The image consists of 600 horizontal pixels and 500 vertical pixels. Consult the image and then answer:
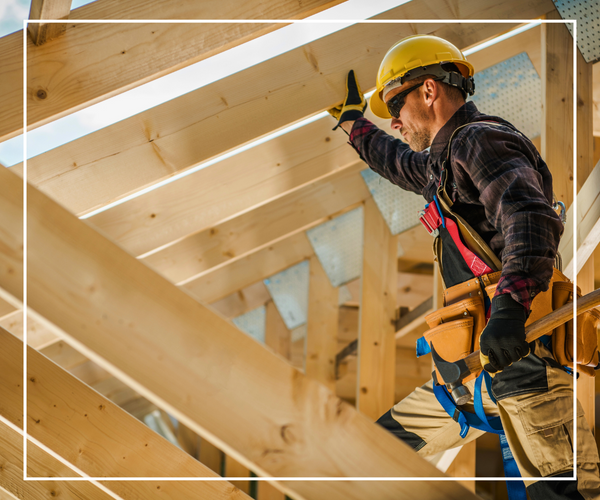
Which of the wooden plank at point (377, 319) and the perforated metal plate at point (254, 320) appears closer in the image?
the wooden plank at point (377, 319)

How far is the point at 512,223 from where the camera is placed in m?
1.36

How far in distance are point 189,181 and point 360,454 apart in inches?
82.1

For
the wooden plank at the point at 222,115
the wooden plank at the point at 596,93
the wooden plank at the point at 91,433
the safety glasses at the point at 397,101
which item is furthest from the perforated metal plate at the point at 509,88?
the wooden plank at the point at 91,433

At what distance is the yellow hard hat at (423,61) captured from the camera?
187cm

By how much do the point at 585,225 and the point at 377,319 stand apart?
5.13 ft

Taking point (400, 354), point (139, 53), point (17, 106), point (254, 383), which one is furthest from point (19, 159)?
point (400, 354)

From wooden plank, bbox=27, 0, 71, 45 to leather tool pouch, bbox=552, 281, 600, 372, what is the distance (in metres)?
1.61

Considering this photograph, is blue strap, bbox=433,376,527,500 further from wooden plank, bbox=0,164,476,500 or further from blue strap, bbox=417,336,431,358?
wooden plank, bbox=0,164,476,500

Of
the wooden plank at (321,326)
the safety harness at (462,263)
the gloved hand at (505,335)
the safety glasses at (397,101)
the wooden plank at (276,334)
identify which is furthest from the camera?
the wooden plank at (276,334)

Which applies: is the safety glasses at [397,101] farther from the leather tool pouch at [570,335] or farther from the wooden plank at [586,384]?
the wooden plank at [586,384]

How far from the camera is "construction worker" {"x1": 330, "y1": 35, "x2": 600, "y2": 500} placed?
135 centimetres

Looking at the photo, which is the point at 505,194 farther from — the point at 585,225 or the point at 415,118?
the point at 585,225

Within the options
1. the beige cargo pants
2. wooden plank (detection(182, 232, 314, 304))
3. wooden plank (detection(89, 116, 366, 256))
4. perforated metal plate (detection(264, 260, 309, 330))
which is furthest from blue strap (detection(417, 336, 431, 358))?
perforated metal plate (detection(264, 260, 309, 330))

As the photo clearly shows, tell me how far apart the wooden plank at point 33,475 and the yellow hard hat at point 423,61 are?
1.92m
